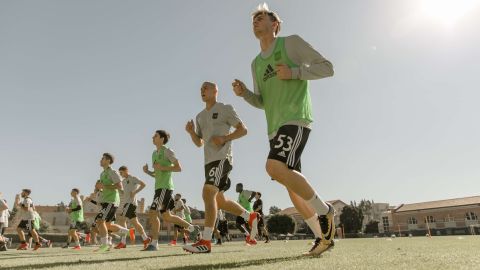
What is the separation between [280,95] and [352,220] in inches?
3703

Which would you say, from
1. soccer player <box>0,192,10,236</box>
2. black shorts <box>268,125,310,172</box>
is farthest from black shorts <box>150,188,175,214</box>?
soccer player <box>0,192,10,236</box>

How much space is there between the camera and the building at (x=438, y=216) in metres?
80.9

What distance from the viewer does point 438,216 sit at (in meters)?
88.2

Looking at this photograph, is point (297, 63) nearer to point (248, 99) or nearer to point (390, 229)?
point (248, 99)

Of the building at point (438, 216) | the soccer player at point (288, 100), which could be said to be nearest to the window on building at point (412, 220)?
the building at point (438, 216)

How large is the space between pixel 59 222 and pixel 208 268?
460 feet

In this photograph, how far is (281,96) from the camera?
4.09m

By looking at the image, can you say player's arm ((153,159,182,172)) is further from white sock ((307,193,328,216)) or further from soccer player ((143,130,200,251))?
white sock ((307,193,328,216))

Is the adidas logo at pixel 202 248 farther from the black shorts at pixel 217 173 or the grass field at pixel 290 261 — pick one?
the black shorts at pixel 217 173

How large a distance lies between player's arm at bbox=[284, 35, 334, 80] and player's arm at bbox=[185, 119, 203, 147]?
7.47ft

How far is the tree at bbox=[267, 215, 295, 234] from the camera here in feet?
305

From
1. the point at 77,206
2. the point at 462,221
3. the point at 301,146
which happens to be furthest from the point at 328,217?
the point at 462,221

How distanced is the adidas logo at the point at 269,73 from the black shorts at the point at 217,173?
6.05 ft

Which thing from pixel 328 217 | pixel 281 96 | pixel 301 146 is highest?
pixel 281 96
